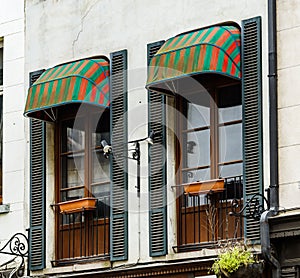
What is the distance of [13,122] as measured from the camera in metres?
24.8

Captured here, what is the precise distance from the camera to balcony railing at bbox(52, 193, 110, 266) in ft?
75.4

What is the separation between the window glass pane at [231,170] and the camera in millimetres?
21203

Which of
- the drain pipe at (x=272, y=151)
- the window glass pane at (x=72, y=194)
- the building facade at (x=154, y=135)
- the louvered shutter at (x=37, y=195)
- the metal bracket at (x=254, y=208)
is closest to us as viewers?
the drain pipe at (x=272, y=151)

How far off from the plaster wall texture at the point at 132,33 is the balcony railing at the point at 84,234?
0.20m

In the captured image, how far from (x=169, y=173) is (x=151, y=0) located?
2905 mm

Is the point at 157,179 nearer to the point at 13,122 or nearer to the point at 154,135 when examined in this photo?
the point at 154,135

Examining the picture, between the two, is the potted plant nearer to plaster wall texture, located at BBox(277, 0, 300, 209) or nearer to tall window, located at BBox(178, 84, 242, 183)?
plaster wall texture, located at BBox(277, 0, 300, 209)

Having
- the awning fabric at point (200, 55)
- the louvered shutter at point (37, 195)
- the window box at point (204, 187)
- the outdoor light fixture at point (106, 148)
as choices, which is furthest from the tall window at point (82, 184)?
the awning fabric at point (200, 55)

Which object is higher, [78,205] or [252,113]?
[252,113]

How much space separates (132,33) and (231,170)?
3.16m

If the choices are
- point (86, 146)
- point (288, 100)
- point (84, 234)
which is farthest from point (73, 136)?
point (288, 100)

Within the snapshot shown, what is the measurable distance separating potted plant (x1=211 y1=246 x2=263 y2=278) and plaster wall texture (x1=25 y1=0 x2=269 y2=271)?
1260 millimetres

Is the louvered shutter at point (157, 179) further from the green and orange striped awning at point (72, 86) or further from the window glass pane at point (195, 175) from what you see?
the green and orange striped awning at point (72, 86)

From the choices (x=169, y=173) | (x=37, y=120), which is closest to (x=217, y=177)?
(x=169, y=173)
